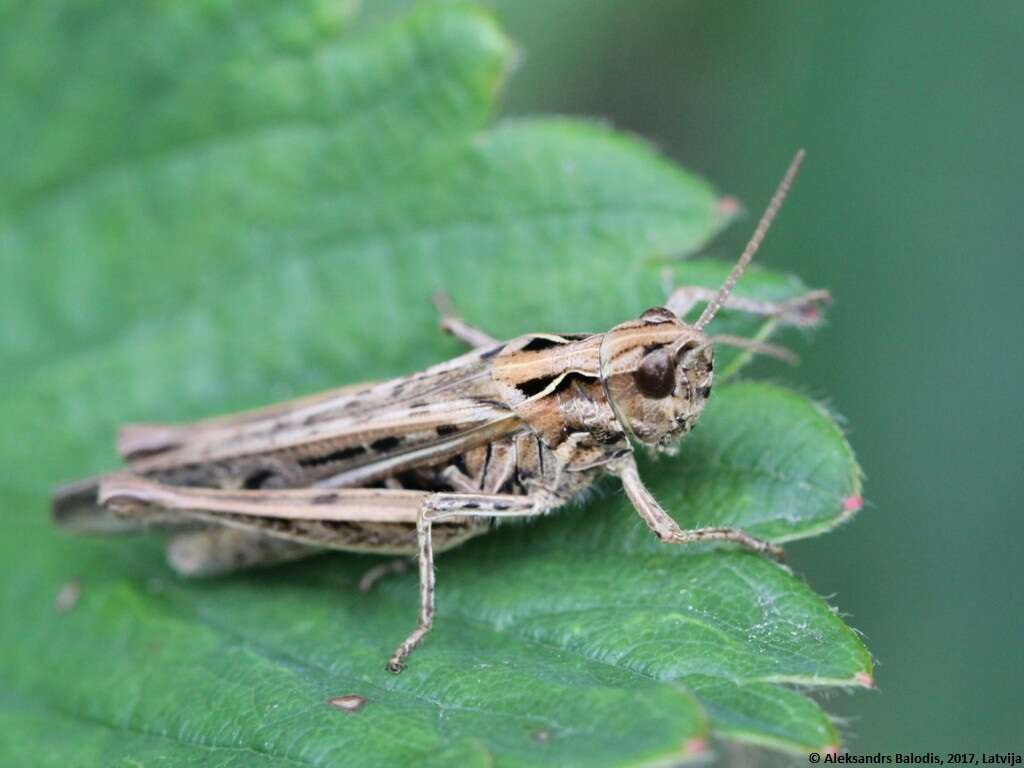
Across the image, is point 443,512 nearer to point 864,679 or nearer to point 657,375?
point 657,375

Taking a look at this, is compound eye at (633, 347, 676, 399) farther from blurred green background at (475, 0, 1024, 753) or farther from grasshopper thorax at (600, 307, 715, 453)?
blurred green background at (475, 0, 1024, 753)

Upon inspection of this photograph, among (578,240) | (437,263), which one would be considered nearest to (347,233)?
(437,263)

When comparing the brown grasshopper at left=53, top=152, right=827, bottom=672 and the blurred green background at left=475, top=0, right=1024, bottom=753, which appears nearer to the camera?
the brown grasshopper at left=53, top=152, right=827, bottom=672

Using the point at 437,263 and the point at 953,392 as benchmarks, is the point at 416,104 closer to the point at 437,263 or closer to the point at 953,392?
the point at 437,263

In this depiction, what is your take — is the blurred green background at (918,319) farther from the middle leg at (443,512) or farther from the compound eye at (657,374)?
the middle leg at (443,512)

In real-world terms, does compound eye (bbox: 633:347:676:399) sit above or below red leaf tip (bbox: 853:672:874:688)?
above

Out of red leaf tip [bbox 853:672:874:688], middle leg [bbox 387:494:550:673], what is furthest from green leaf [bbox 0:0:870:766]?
middle leg [bbox 387:494:550:673]

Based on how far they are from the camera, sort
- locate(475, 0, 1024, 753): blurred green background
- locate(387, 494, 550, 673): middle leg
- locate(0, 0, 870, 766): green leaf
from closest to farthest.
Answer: locate(0, 0, 870, 766): green leaf → locate(387, 494, 550, 673): middle leg → locate(475, 0, 1024, 753): blurred green background

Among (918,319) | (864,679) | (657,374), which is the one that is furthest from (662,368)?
(918,319)

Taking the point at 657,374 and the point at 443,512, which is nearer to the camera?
the point at 657,374
